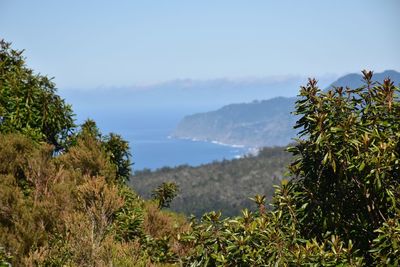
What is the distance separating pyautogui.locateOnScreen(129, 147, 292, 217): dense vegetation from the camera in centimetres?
15860

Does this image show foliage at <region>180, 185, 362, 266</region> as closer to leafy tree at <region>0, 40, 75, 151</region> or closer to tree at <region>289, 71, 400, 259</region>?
tree at <region>289, 71, 400, 259</region>

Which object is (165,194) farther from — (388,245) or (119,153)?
(388,245)

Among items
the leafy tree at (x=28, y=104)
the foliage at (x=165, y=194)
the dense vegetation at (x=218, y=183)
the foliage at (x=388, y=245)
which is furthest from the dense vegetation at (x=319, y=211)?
the dense vegetation at (x=218, y=183)

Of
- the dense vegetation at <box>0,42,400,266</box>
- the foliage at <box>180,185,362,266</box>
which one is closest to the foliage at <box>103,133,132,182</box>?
the dense vegetation at <box>0,42,400,266</box>

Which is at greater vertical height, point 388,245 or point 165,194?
point 388,245

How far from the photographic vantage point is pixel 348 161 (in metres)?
8.21

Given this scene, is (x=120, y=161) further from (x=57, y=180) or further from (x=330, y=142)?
(x=330, y=142)

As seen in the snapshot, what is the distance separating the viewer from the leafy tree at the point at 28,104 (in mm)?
18422

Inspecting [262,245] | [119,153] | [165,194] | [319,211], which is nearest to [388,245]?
[319,211]

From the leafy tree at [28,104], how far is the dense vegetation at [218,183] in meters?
132

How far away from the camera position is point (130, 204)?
60.4 feet

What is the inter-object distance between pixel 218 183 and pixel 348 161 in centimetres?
17403

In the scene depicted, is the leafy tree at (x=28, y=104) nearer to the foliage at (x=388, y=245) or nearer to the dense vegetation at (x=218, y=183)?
the foliage at (x=388, y=245)

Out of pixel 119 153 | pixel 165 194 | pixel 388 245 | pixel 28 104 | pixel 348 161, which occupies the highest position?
pixel 28 104
